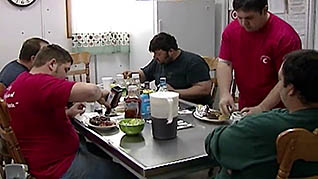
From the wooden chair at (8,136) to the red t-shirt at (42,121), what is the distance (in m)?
0.06

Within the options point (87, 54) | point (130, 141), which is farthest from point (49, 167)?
point (87, 54)

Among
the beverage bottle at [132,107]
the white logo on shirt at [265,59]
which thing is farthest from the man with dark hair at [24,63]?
the white logo on shirt at [265,59]

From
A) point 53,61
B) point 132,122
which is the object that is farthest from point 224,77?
point 53,61

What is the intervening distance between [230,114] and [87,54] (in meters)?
2.64

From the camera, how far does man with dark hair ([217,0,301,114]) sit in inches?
91.7

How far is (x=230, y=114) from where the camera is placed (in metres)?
2.34

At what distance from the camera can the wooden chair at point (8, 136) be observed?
6.29 ft

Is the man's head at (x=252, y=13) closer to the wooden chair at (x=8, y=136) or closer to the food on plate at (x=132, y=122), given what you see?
the food on plate at (x=132, y=122)

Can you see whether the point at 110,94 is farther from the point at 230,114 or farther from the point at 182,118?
the point at 230,114

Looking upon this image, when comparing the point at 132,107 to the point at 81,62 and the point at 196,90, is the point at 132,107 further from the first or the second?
the point at 81,62

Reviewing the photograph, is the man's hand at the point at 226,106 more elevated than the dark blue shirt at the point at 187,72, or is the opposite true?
the dark blue shirt at the point at 187,72

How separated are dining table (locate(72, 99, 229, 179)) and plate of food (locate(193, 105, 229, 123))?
2 centimetres

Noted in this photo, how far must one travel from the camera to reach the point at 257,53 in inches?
98.0

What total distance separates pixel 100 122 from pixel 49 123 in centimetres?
34
